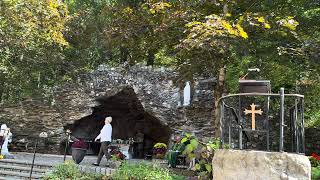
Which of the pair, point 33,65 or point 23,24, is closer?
point 23,24

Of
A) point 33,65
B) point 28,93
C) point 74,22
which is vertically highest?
point 74,22

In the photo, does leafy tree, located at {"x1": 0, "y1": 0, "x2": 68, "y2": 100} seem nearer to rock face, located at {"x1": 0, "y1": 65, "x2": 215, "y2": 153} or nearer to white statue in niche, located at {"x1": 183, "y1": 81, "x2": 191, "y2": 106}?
rock face, located at {"x1": 0, "y1": 65, "x2": 215, "y2": 153}

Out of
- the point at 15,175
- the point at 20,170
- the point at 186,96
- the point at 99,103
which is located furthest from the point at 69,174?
the point at 99,103

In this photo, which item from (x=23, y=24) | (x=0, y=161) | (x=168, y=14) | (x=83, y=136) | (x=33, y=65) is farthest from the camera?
(x=83, y=136)

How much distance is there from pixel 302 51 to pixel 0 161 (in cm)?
870

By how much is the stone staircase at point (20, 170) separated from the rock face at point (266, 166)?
5.54 metres

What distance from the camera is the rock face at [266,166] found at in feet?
14.0

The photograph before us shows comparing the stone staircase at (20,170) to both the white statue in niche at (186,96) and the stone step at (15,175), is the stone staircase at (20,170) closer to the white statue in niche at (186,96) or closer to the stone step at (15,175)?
the stone step at (15,175)

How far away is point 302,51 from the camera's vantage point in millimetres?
7734

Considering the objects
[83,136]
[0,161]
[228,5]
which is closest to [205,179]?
[228,5]

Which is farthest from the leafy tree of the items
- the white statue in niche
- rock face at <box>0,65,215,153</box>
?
the white statue in niche

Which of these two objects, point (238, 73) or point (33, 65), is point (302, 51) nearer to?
point (238, 73)

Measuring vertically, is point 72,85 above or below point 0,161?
above

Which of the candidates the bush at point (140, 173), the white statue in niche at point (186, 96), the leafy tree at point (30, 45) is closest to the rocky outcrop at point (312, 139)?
the white statue in niche at point (186, 96)
